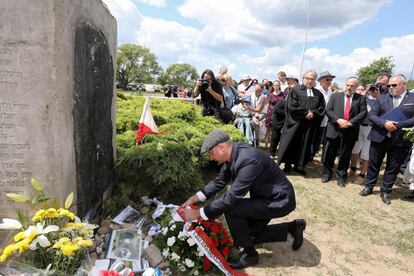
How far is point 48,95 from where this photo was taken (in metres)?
2.56

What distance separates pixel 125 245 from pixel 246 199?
4.43ft

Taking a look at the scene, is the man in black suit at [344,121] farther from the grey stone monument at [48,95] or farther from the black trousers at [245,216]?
the grey stone monument at [48,95]

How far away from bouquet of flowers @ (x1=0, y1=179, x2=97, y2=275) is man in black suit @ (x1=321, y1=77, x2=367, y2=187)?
15.5 ft

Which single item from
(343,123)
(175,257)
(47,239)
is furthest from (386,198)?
(47,239)

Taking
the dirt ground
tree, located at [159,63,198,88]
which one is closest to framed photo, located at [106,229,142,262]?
the dirt ground

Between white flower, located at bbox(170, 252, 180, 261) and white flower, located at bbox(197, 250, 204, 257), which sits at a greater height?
white flower, located at bbox(197, 250, 204, 257)

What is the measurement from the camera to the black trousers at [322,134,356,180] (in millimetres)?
5762

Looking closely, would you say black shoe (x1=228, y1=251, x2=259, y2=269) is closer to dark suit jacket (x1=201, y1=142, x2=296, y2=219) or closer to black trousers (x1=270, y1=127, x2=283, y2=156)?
dark suit jacket (x1=201, y1=142, x2=296, y2=219)

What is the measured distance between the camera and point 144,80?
71062 millimetres

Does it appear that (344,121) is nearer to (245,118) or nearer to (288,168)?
(288,168)

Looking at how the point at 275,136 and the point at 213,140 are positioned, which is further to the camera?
the point at 275,136

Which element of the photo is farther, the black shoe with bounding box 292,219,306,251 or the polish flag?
the polish flag

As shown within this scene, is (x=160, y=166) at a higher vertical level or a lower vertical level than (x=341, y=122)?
lower

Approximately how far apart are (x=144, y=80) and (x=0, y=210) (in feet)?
232
